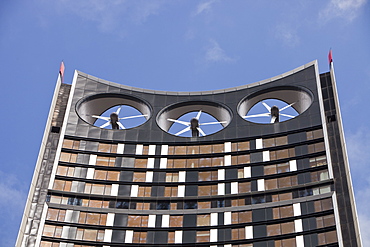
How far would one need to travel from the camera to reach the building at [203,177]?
8019 cm

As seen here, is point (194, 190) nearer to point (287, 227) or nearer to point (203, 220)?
point (203, 220)

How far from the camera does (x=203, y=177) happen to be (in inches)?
3477

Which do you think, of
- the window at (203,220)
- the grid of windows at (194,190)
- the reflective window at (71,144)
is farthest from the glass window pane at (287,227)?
the reflective window at (71,144)

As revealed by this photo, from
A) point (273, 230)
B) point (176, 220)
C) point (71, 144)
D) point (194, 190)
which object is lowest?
point (273, 230)

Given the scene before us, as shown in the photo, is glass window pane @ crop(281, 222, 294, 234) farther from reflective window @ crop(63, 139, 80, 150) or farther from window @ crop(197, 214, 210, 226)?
reflective window @ crop(63, 139, 80, 150)

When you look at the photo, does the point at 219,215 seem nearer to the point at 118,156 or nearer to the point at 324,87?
the point at 118,156

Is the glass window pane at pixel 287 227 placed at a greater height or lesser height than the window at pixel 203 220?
lesser

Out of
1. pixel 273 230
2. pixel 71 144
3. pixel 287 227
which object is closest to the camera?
pixel 287 227

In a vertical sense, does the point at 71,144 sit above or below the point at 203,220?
above

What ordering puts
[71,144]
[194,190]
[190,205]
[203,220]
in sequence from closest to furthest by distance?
[203,220], [190,205], [194,190], [71,144]

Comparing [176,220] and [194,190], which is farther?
[194,190]

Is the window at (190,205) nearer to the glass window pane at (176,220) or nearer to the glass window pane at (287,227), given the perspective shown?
the glass window pane at (176,220)

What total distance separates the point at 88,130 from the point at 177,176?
16.2m

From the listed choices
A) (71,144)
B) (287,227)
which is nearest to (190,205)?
(287,227)
